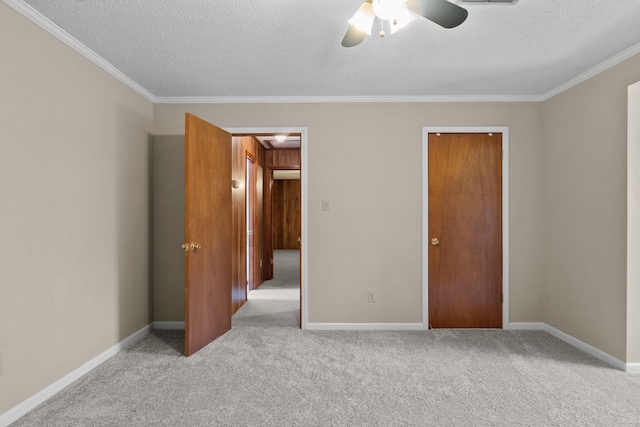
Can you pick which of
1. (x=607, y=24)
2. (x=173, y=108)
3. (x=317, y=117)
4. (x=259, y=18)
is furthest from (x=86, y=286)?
(x=607, y=24)

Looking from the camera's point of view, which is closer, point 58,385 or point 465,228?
point 58,385

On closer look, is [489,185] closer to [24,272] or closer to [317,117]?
[317,117]

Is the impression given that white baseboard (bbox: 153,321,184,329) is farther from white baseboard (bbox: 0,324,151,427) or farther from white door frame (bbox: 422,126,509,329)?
white door frame (bbox: 422,126,509,329)

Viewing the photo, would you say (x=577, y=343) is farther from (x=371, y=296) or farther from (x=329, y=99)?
(x=329, y=99)

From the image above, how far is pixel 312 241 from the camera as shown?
11.4 feet

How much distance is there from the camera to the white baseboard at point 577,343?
2570 millimetres

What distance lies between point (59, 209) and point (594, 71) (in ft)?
13.5

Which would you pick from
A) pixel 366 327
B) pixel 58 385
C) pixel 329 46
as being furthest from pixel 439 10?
pixel 58 385

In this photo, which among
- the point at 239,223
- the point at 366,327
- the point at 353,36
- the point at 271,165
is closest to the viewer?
the point at 353,36

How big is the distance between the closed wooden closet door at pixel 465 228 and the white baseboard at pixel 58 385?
113 inches

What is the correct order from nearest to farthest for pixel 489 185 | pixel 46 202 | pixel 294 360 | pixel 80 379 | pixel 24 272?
pixel 24 272 < pixel 46 202 < pixel 80 379 < pixel 294 360 < pixel 489 185

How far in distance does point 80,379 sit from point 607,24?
4.20m

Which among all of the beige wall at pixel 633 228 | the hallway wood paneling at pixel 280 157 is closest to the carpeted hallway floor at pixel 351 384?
the beige wall at pixel 633 228

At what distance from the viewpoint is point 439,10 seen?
141cm
